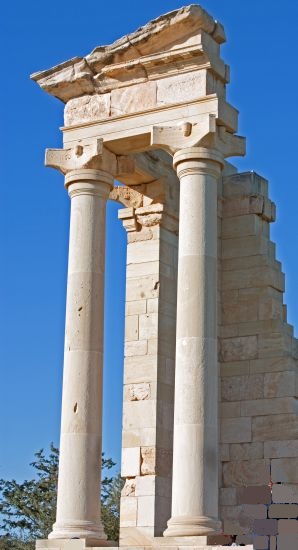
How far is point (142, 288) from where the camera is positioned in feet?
98.6

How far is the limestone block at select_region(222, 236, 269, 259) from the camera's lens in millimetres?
30672

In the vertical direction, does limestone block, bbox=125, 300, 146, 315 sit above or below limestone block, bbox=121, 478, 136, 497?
above

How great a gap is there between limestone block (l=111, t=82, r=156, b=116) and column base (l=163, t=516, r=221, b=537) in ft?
33.9

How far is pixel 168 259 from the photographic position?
99.8 ft

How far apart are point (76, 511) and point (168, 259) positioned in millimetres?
7768

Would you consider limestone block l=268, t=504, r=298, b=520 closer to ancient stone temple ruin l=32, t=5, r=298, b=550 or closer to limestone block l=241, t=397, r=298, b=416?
ancient stone temple ruin l=32, t=5, r=298, b=550

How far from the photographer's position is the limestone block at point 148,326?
29547mm

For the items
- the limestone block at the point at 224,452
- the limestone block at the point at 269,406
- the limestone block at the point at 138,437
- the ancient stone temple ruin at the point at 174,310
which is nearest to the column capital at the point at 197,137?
the ancient stone temple ruin at the point at 174,310

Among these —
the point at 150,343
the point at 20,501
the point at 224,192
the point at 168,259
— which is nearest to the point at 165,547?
the point at 150,343

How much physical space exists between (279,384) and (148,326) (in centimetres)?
383

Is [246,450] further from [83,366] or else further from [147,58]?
[147,58]

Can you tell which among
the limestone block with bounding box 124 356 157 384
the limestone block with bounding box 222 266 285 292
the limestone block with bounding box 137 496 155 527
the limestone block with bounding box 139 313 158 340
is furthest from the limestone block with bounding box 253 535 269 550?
the limestone block with bounding box 222 266 285 292

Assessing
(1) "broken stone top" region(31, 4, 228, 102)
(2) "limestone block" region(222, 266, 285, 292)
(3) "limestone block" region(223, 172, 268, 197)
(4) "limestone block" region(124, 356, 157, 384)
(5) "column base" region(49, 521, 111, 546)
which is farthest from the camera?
(3) "limestone block" region(223, 172, 268, 197)

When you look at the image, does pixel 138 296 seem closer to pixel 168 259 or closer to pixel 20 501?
pixel 168 259
